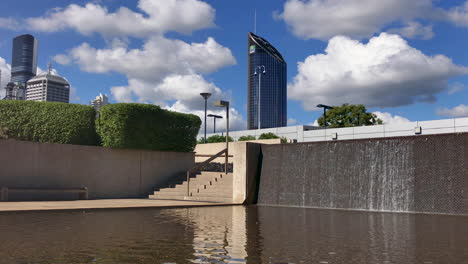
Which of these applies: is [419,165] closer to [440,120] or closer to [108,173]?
[108,173]

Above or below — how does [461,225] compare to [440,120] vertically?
below

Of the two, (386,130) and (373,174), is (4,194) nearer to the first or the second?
(373,174)

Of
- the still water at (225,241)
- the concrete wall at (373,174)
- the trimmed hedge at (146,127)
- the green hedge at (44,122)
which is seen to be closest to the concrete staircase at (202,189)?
the concrete wall at (373,174)

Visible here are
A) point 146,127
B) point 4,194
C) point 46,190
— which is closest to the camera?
point 4,194

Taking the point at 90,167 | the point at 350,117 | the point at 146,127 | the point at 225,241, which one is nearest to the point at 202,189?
the point at 146,127

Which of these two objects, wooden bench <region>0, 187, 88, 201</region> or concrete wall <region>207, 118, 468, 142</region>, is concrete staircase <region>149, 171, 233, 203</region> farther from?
concrete wall <region>207, 118, 468, 142</region>

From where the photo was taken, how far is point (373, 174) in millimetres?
17328

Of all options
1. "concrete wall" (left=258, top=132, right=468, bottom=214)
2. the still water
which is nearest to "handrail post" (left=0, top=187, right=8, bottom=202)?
the still water

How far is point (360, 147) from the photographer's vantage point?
18.0 metres

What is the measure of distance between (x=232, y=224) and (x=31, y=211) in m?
6.81

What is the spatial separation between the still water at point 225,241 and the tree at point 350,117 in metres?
54.4

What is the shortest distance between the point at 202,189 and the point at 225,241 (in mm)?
13739

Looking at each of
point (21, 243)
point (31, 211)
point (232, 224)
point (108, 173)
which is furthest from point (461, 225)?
point (108, 173)

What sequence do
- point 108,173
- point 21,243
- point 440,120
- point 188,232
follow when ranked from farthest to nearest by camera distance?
point 440,120 → point 108,173 → point 188,232 → point 21,243
